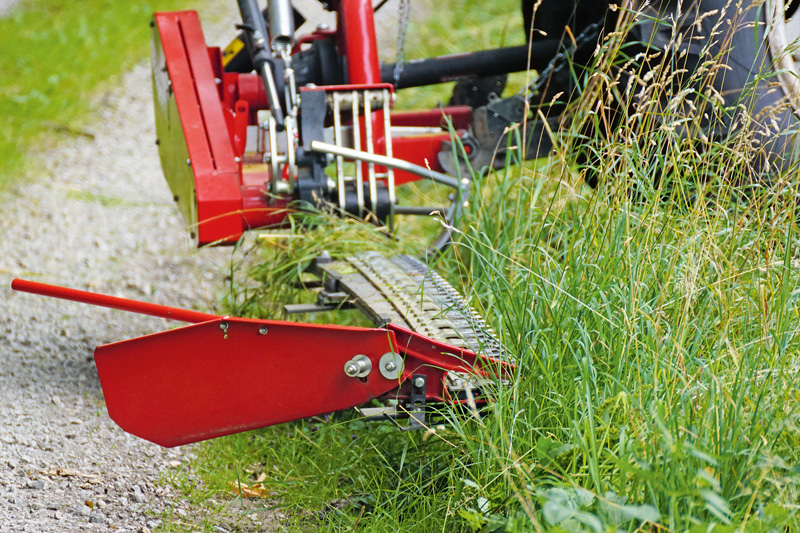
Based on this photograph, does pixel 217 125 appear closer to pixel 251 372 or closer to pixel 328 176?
pixel 328 176

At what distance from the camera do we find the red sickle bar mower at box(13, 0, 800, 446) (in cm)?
190

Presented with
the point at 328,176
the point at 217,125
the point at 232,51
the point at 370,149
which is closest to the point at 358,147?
the point at 370,149

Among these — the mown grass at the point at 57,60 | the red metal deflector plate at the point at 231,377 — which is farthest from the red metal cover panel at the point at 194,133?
the mown grass at the point at 57,60

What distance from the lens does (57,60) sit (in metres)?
6.60

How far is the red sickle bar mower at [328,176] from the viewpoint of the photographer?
6.23ft

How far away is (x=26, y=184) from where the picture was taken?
4.75m

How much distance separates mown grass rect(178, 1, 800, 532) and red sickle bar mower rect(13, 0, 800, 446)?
0.14m

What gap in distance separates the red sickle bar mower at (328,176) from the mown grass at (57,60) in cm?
232

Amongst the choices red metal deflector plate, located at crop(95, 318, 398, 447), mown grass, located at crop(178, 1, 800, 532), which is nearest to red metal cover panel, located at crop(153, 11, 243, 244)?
mown grass, located at crop(178, 1, 800, 532)

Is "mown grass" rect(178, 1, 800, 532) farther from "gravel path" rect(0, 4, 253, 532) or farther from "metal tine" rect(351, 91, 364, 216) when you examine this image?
"metal tine" rect(351, 91, 364, 216)

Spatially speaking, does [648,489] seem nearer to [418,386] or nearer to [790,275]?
[418,386]

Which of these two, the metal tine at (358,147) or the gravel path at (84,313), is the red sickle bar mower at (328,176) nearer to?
the metal tine at (358,147)

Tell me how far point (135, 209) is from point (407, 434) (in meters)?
3.11

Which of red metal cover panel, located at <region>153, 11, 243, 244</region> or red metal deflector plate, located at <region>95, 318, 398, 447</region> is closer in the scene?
red metal deflector plate, located at <region>95, 318, 398, 447</region>
